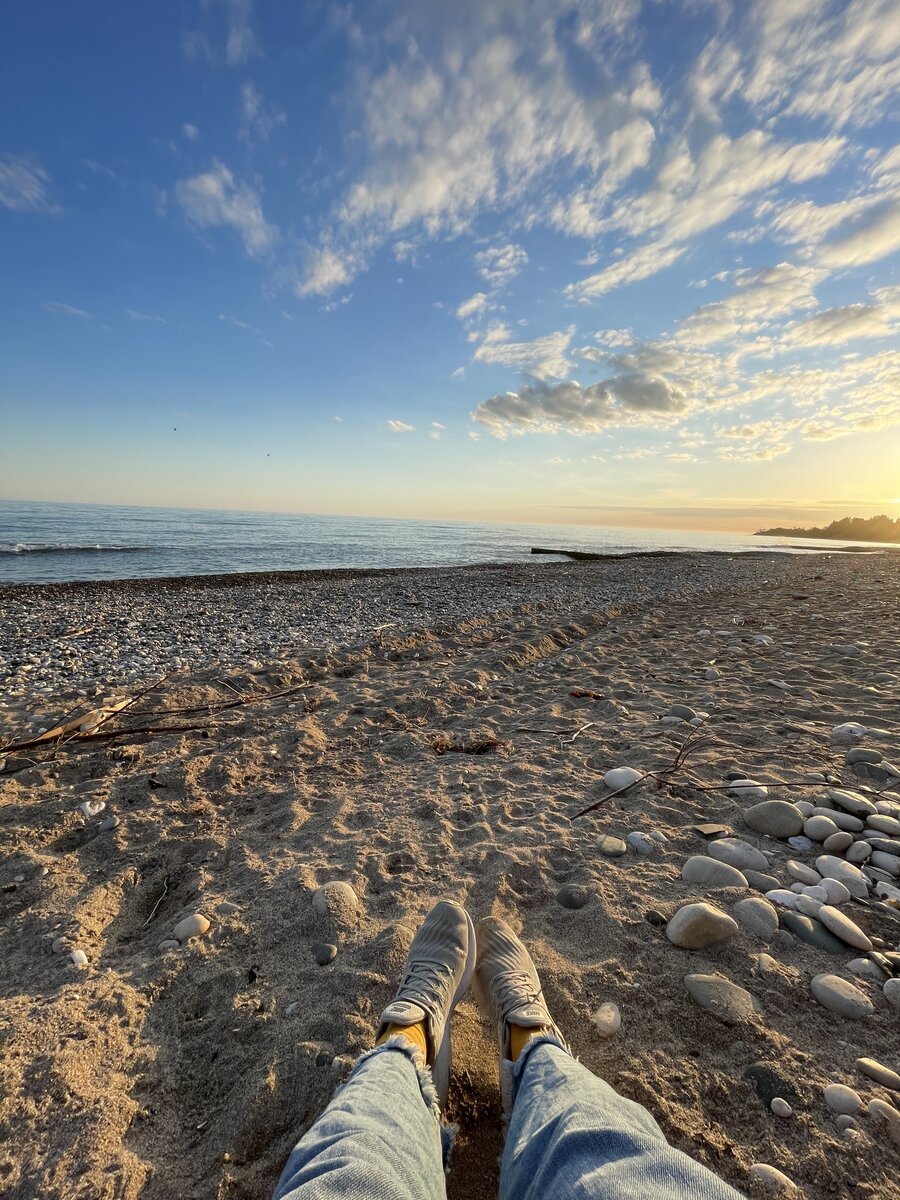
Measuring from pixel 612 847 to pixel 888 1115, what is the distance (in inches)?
49.8

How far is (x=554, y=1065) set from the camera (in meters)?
1.48

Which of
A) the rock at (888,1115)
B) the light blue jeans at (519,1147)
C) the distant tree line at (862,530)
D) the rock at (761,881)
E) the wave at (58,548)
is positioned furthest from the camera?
the distant tree line at (862,530)

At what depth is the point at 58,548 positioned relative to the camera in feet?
65.7

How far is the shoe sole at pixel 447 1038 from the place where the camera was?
159 cm

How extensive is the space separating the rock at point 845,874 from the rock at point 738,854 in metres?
0.22

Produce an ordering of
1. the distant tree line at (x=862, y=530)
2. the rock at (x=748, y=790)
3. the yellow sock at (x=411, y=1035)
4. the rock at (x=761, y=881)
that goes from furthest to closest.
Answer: the distant tree line at (x=862, y=530)
the rock at (x=748, y=790)
the rock at (x=761, y=881)
the yellow sock at (x=411, y=1035)

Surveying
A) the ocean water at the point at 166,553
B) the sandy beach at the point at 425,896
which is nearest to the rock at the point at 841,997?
the sandy beach at the point at 425,896

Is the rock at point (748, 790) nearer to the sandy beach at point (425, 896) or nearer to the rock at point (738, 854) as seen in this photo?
the sandy beach at point (425, 896)

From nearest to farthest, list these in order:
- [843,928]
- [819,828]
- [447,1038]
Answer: [447,1038] → [843,928] → [819,828]

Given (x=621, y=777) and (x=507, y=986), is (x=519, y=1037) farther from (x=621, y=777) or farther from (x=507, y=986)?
(x=621, y=777)

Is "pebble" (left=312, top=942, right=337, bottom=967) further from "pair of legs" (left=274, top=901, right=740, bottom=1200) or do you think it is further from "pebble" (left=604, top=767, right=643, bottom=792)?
"pebble" (left=604, top=767, right=643, bottom=792)

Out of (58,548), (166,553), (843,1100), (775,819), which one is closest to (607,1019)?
(843,1100)

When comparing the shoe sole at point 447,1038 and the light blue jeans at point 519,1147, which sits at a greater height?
the light blue jeans at point 519,1147

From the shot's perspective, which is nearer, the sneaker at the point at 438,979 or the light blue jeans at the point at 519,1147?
the light blue jeans at the point at 519,1147
